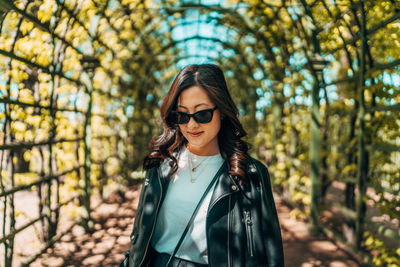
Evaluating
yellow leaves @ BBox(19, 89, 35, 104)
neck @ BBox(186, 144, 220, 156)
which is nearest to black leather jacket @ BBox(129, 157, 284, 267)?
neck @ BBox(186, 144, 220, 156)

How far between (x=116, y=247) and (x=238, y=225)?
313 cm

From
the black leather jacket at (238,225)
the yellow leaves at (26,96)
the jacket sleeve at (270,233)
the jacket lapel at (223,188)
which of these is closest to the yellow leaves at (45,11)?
the yellow leaves at (26,96)

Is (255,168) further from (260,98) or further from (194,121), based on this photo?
(260,98)

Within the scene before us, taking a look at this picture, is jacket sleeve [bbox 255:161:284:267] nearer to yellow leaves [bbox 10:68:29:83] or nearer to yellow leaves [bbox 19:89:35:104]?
yellow leaves [bbox 10:68:29:83]

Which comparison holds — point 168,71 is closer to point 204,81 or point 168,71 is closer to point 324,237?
point 324,237

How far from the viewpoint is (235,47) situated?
7.55 m

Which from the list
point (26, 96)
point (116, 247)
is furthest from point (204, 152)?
point (116, 247)

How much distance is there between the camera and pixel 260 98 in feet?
24.7

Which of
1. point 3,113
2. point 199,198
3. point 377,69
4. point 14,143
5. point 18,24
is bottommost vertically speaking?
point 199,198

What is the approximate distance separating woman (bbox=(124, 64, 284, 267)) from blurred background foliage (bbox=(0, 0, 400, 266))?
23 cm

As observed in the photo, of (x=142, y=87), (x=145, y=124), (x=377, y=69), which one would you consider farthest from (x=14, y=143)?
(x=145, y=124)

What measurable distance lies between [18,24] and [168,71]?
8093mm

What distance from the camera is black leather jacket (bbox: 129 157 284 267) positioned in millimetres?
1242

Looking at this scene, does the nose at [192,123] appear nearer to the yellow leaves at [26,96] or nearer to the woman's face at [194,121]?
A: the woman's face at [194,121]
